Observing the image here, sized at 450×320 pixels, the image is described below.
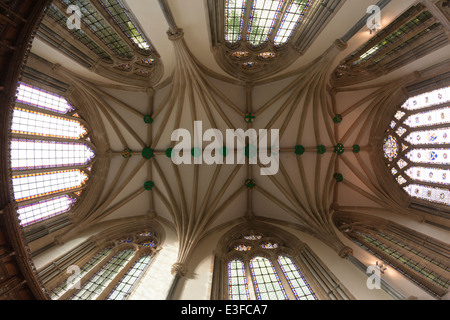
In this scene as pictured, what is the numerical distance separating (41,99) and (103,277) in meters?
8.38

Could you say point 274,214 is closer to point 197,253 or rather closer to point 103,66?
point 197,253

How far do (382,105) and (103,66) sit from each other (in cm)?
1603

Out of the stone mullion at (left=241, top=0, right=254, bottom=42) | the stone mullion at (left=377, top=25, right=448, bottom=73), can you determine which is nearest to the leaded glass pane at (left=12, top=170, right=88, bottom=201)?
the stone mullion at (left=241, top=0, right=254, bottom=42)

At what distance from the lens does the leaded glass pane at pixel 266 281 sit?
31.4ft

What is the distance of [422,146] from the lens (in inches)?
541

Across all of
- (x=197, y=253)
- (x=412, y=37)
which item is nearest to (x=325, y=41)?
(x=412, y=37)

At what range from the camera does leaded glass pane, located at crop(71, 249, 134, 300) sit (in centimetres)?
941

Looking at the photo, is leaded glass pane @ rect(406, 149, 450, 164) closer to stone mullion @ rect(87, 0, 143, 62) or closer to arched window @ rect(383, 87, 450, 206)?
arched window @ rect(383, 87, 450, 206)

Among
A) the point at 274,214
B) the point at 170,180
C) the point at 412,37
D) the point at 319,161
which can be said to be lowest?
the point at 274,214

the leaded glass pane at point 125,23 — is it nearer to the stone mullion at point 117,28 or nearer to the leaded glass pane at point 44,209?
the stone mullion at point 117,28

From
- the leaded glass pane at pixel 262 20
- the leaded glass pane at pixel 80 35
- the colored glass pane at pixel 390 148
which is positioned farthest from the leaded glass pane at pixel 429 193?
the leaded glass pane at pixel 80 35

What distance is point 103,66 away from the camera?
40.2 ft

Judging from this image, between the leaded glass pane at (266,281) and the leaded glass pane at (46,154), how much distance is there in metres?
10.4

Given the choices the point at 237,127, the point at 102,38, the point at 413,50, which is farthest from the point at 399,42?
the point at 102,38
